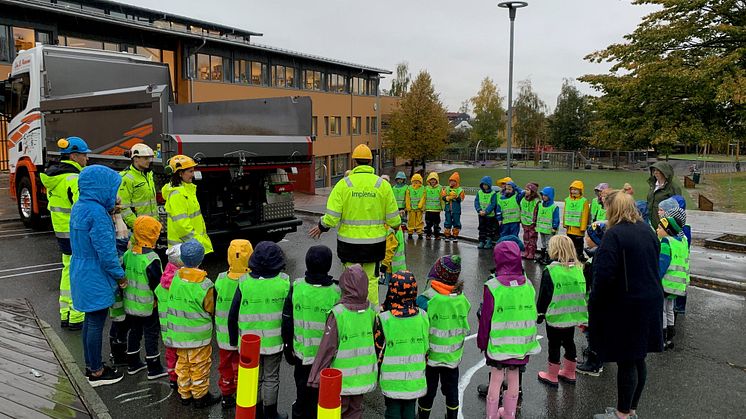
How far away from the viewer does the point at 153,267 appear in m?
5.24

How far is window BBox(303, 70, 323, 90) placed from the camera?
32344 mm

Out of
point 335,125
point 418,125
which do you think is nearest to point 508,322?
point 335,125

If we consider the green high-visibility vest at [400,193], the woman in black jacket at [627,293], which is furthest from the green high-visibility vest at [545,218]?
the woman in black jacket at [627,293]

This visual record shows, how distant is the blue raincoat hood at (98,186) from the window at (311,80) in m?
27.7

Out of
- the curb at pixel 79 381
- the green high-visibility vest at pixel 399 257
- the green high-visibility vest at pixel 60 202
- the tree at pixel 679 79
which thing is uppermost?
the tree at pixel 679 79

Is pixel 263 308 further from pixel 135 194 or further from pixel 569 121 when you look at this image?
pixel 569 121

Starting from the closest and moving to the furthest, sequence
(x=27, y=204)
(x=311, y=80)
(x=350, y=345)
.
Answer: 1. (x=350, y=345)
2. (x=27, y=204)
3. (x=311, y=80)

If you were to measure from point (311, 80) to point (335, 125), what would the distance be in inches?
150

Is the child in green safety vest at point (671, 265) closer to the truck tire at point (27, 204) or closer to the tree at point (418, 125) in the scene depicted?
the truck tire at point (27, 204)

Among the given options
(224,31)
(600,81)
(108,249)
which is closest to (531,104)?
(224,31)

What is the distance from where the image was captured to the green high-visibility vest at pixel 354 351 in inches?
155

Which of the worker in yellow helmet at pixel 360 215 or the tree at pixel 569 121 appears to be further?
the tree at pixel 569 121

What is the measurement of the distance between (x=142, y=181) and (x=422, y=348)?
517 cm

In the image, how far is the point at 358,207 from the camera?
6004 millimetres
